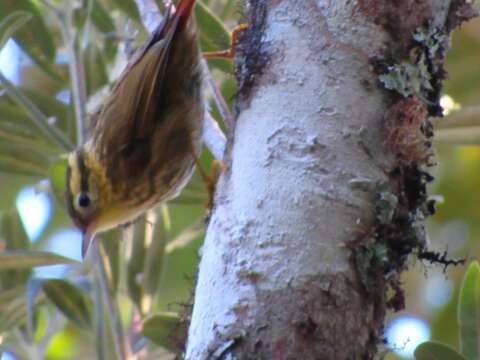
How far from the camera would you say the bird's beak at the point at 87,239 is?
A: 3.81m

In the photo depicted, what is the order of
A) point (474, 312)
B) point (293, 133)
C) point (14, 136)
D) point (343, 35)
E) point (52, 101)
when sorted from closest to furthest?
1. point (293, 133)
2. point (343, 35)
3. point (474, 312)
4. point (14, 136)
5. point (52, 101)

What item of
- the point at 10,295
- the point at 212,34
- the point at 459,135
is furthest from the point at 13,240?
the point at 459,135

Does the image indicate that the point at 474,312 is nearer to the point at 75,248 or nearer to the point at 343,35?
the point at 343,35

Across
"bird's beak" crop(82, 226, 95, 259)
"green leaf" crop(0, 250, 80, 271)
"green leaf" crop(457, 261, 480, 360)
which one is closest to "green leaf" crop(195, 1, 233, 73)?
"bird's beak" crop(82, 226, 95, 259)

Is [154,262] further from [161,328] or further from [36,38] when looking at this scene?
[36,38]

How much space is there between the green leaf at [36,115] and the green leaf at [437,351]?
1.75 meters

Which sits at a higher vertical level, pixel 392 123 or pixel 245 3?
pixel 245 3

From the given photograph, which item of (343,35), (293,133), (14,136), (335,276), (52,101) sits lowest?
(335,276)

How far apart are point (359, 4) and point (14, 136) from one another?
6.28ft

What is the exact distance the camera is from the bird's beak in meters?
3.81

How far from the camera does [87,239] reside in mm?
3898

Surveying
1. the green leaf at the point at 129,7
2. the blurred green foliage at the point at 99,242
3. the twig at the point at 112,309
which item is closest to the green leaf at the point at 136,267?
the blurred green foliage at the point at 99,242

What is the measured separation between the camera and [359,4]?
2426mm

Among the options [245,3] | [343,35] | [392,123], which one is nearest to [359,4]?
[343,35]
